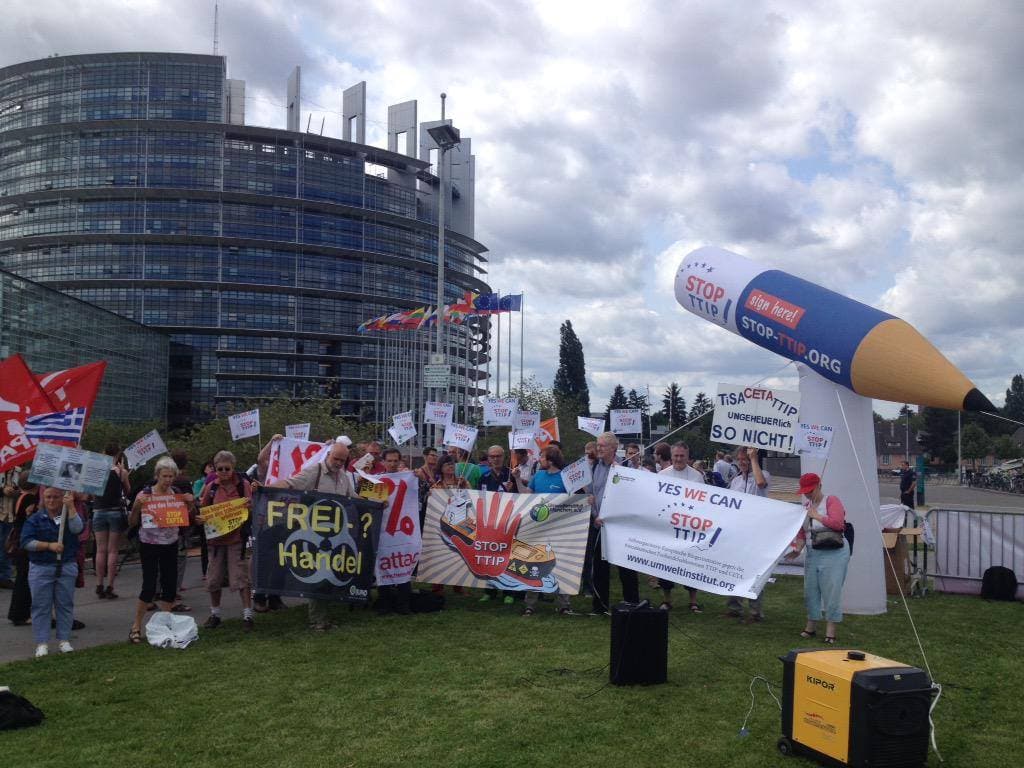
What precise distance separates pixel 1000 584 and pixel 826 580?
4802mm

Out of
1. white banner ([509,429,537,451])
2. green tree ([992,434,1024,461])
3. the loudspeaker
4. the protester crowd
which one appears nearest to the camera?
the loudspeaker

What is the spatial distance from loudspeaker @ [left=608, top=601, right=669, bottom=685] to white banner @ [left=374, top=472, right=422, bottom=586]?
13.4 feet

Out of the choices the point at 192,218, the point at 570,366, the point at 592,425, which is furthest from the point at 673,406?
the point at 592,425

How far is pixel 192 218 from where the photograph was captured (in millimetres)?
83312

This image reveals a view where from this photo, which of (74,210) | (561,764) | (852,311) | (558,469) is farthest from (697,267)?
(74,210)

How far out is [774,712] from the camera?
6.58 meters

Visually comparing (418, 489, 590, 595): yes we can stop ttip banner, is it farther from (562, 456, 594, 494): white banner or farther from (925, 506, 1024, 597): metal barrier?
(925, 506, 1024, 597): metal barrier

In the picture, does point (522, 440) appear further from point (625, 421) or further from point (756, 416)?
point (756, 416)

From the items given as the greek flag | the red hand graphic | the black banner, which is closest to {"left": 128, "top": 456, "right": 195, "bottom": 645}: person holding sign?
the black banner

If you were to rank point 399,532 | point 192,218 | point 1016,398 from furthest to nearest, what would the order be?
point 1016,398, point 192,218, point 399,532

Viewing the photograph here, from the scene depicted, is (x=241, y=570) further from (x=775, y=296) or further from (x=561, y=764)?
(x=775, y=296)

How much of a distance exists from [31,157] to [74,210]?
26.0 ft

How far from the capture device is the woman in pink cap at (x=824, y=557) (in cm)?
902

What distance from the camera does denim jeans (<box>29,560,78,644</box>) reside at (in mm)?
8359
